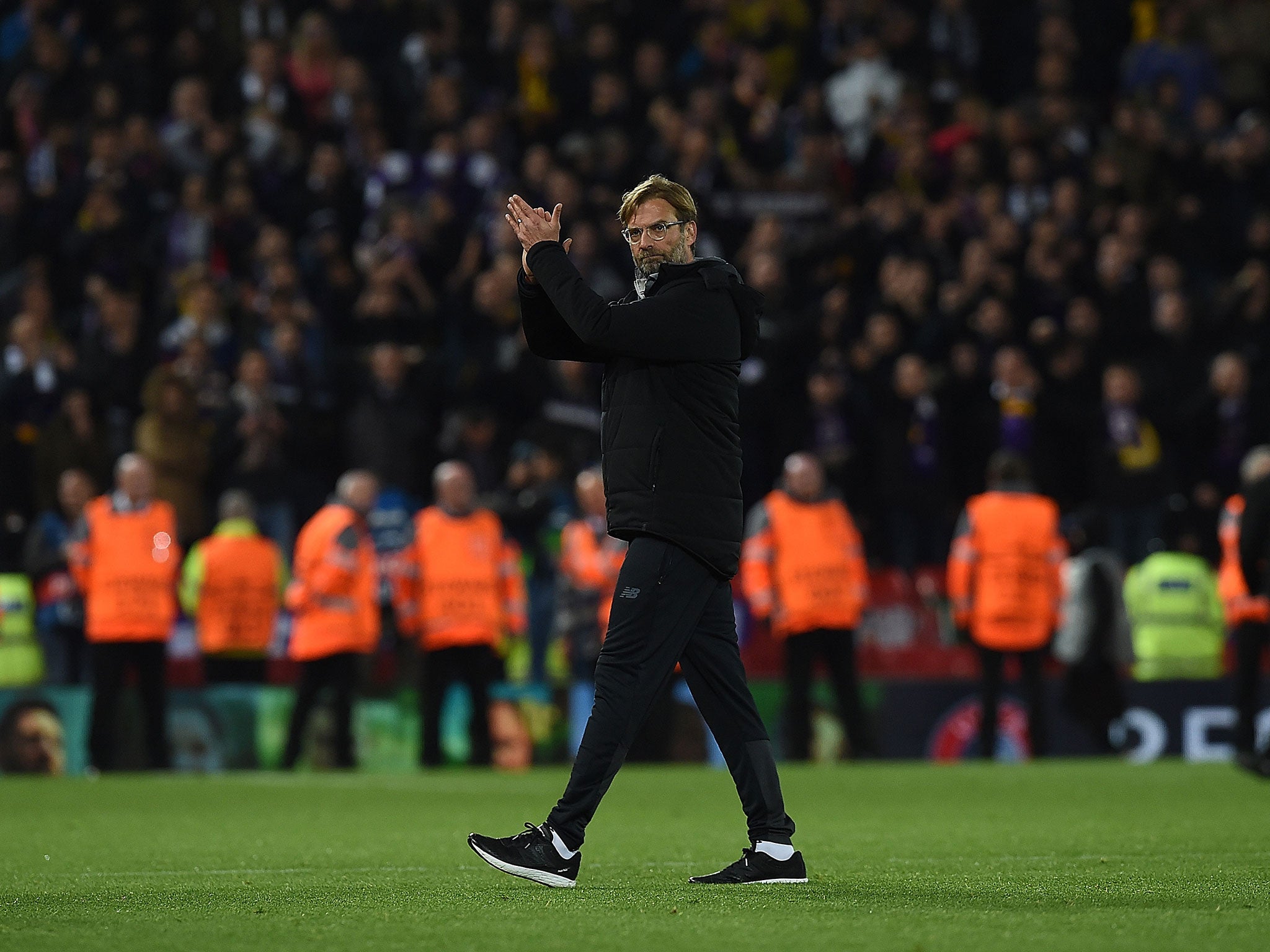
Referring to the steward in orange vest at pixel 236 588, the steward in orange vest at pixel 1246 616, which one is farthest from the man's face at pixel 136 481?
the steward in orange vest at pixel 1246 616

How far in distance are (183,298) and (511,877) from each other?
36.9 feet

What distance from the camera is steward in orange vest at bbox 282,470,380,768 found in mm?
14797

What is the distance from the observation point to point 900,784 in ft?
40.3

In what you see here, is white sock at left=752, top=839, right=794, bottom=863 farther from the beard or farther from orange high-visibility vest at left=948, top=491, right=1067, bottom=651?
orange high-visibility vest at left=948, top=491, right=1067, bottom=651

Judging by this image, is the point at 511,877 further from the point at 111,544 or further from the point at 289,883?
the point at 111,544

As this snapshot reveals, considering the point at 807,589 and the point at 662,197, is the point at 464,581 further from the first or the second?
the point at 662,197

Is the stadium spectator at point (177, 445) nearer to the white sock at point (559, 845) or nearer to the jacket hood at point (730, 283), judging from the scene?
the jacket hood at point (730, 283)

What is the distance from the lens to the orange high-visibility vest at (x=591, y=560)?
15.3 m

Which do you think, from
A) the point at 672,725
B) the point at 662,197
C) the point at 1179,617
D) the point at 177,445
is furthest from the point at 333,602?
the point at 662,197

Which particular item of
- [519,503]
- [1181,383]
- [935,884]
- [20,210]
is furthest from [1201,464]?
[935,884]

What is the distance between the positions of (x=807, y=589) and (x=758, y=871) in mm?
8610

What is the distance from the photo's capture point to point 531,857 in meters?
6.15

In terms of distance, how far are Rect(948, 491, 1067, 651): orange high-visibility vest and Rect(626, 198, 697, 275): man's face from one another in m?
Result: 9.08

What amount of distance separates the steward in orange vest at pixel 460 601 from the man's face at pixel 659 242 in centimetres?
882
